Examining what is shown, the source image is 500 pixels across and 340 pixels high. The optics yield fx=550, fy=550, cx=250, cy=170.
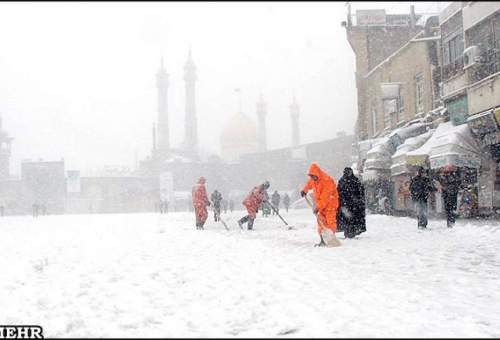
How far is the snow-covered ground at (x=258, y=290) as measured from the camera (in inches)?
182

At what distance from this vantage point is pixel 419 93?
22969mm

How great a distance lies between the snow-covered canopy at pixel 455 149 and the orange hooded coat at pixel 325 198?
749cm

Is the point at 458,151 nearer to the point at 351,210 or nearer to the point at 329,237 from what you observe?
the point at 351,210

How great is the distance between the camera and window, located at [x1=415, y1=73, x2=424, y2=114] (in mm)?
22438

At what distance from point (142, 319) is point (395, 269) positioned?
3.87 m

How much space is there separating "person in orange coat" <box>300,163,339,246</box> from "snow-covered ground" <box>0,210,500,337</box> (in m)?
0.56

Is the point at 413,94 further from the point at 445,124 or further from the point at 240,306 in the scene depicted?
the point at 240,306

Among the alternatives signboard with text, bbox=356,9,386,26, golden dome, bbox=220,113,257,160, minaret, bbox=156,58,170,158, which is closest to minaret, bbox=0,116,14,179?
minaret, bbox=156,58,170,158

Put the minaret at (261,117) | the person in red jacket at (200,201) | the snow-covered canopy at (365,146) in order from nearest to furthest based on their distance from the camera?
the person in red jacket at (200,201), the snow-covered canopy at (365,146), the minaret at (261,117)

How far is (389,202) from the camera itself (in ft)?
80.1

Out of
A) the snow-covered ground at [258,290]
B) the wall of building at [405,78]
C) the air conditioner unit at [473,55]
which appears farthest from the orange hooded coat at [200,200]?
the wall of building at [405,78]

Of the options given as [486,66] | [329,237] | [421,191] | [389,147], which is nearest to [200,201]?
[421,191]

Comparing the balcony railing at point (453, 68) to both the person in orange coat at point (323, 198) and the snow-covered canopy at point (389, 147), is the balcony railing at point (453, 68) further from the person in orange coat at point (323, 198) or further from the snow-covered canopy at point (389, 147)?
the person in orange coat at point (323, 198)

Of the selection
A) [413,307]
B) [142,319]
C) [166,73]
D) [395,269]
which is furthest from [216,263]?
[166,73]
